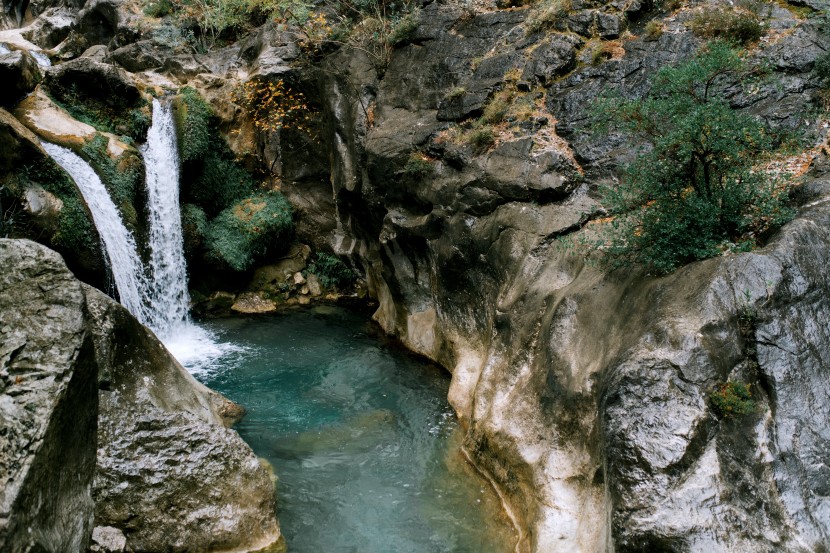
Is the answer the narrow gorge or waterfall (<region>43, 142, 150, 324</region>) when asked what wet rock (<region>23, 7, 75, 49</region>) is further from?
waterfall (<region>43, 142, 150, 324</region>)

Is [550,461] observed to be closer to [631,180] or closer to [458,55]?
[631,180]

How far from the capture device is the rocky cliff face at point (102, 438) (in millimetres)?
3309

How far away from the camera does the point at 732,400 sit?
5.29 metres

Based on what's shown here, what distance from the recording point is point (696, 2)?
1173 centimetres

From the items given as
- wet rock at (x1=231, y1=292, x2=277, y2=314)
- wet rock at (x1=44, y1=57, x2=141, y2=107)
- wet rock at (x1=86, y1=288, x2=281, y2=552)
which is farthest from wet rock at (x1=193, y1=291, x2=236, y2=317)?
wet rock at (x1=86, y1=288, x2=281, y2=552)

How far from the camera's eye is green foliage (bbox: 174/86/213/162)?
53.8 ft

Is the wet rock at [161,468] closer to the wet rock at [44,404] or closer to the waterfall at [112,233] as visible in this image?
the wet rock at [44,404]

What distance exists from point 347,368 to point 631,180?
775 cm

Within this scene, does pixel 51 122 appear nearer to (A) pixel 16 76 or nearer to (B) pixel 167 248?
(A) pixel 16 76

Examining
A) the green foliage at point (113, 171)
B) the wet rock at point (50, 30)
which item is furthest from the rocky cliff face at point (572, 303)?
the wet rock at point (50, 30)

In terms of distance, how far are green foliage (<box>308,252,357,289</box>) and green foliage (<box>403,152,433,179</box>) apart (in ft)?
19.7

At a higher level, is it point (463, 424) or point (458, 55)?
point (458, 55)

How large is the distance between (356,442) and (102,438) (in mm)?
4123

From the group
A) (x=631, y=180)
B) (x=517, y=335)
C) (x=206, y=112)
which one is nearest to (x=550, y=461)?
(x=517, y=335)
